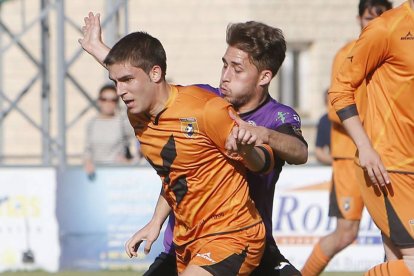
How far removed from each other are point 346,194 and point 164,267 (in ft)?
10.4

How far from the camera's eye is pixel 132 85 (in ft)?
17.5

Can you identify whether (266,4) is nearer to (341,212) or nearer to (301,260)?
(301,260)

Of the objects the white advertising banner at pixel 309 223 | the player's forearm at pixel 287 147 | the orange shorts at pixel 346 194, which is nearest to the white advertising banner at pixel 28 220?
the white advertising banner at pixel 309 223

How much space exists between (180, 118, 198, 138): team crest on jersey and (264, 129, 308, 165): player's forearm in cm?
35

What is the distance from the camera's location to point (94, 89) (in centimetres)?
1752

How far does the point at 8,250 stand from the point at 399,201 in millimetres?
5958

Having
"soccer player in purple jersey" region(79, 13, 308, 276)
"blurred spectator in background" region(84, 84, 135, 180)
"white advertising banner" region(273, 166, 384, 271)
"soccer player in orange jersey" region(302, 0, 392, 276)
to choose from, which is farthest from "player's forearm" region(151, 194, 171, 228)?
"blurred spectator in background" region(84, 84, 135, 180)

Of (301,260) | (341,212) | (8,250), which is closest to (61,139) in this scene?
(8,250)

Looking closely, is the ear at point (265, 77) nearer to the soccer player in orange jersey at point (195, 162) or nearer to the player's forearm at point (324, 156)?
the soccer player in orange jersey at point (195, 162)

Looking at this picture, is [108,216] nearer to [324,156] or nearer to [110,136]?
[110,136]

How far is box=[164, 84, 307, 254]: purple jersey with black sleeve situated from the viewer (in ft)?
18.2

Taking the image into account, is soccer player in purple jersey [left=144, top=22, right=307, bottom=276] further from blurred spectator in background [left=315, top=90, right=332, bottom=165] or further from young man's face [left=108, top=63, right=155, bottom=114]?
blurred spectator in background [left=315, top=90, right=332, bottom=165]

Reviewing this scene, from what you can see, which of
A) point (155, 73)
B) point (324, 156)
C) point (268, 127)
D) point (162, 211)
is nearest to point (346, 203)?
point (324, 156)

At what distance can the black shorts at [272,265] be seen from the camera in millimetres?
5562
